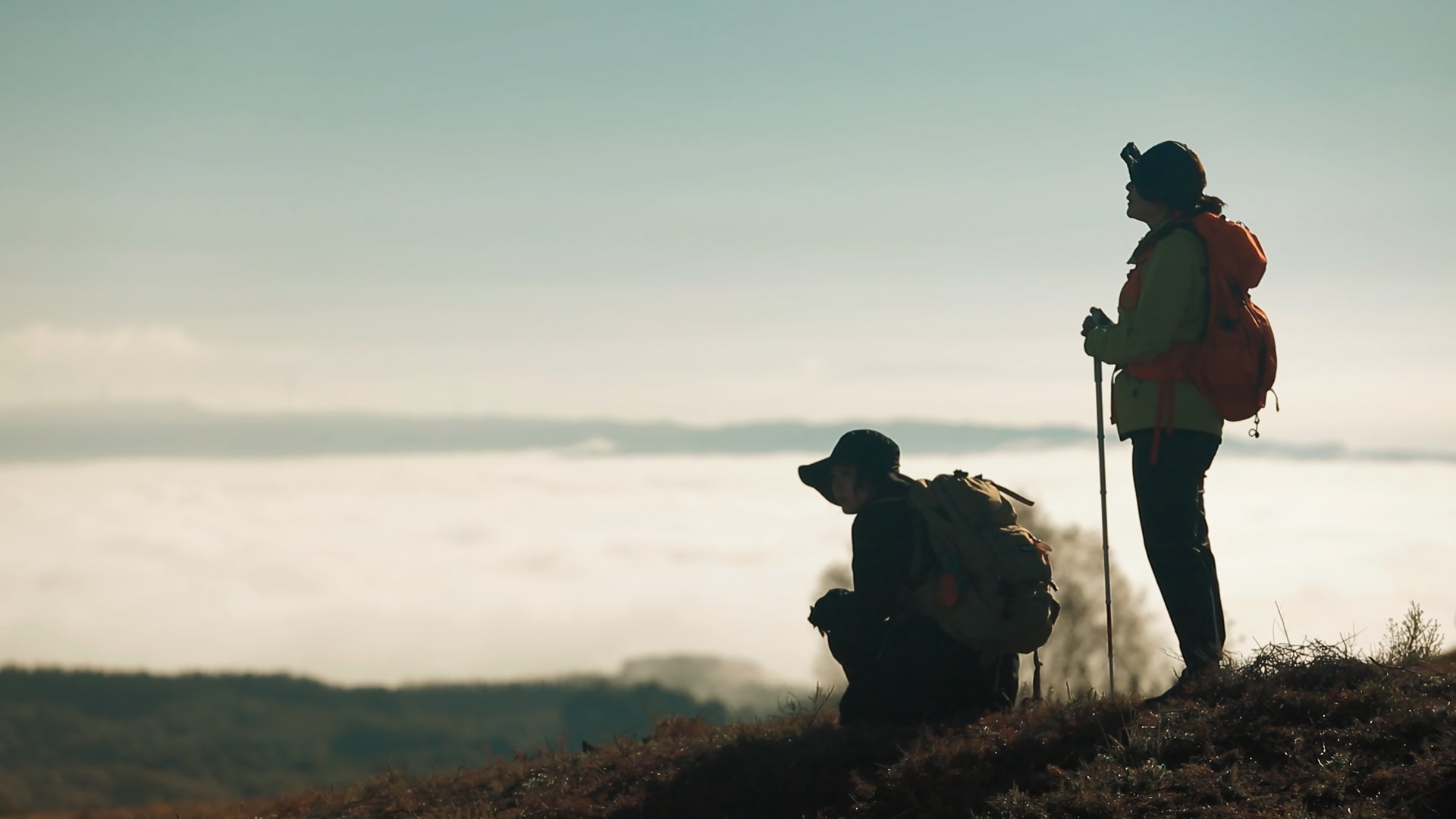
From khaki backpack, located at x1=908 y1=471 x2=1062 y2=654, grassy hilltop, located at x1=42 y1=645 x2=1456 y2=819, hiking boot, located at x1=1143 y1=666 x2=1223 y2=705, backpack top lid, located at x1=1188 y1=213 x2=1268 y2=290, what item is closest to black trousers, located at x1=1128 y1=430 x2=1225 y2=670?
hiking boot, located at x1=1143 y1=666 x2=1223 y2=705

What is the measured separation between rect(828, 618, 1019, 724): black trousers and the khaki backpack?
18cm

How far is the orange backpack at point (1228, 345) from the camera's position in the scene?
823 cm

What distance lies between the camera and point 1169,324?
8.27m

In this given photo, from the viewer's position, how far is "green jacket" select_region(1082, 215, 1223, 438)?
8.29m

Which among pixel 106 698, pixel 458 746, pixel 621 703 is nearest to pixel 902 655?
pixel 621 703

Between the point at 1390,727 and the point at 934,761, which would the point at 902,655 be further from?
the point at 1390,727

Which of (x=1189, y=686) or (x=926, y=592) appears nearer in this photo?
(x=1189, y=686)

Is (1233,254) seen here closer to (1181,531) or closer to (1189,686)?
(1181,531)

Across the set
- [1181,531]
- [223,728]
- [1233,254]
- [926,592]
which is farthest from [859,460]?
[223,728]

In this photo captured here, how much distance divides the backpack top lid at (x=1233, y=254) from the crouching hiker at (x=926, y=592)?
191 centimetres

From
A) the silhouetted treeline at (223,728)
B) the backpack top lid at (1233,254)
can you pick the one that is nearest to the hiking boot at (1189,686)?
the backpack top lid at (1233,254)

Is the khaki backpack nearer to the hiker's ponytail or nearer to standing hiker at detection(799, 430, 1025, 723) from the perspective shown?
standing hiker at detection(799, 430, 1025, 723)

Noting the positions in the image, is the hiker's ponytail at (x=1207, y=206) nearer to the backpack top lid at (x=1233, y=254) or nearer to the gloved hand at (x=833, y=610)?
the backpack top lid at (x=1233, y=254)

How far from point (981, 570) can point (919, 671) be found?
0.82 metres
